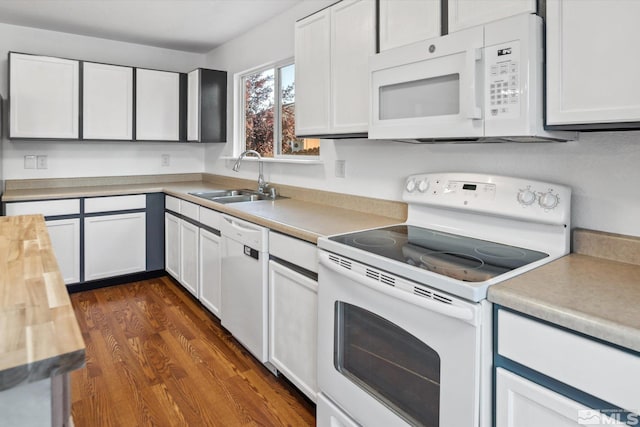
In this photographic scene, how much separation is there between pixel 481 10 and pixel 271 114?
228cm

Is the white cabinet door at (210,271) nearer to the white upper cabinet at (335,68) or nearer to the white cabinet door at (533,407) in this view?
the white upper cabinet at (335,68)

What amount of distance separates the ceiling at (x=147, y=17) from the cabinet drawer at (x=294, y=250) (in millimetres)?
1818

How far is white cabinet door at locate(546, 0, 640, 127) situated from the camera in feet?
3.49

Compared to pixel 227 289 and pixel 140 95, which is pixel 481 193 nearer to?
pixel 227 289

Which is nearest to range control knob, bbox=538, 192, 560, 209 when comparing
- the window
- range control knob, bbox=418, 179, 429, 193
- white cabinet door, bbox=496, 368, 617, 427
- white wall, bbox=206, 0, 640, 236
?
white wall, bbox=206, 0, 640, 236

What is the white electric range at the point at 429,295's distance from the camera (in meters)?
1.11

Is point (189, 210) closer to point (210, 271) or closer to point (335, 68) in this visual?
point (210, 271)

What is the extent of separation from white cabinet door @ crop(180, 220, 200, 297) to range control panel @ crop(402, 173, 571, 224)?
1.82 metres

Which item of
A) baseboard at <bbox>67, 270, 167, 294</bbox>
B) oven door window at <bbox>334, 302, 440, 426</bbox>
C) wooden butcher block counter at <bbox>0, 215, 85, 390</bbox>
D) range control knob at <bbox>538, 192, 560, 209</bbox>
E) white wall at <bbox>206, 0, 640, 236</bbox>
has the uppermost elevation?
white wall at <bbox>206, 0, 640, 236</bbox>

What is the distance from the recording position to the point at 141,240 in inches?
146

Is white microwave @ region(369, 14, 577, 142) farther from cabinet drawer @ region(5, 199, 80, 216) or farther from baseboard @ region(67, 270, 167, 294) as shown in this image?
baseboard @ region(67, 270, 167, 294)

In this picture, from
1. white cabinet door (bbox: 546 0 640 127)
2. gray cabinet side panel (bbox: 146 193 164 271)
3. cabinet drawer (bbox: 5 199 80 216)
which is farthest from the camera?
gray cabinet side panel (bbox: 146 193 164 271)
